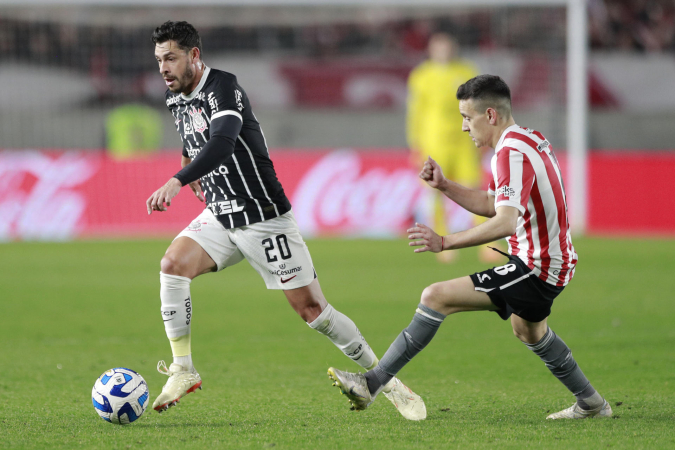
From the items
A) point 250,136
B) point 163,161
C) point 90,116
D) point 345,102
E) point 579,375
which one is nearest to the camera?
point 579,375

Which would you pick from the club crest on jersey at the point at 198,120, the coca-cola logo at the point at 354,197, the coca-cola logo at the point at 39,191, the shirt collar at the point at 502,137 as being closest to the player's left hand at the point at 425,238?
the shirt collar at the point at 502,137

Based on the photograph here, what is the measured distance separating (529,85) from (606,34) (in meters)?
3.76

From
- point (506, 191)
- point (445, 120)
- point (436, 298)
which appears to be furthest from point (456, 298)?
point (445, 120)

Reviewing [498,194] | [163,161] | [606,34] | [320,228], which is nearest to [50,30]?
[163,161]

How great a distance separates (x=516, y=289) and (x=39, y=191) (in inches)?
456

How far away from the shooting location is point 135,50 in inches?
770

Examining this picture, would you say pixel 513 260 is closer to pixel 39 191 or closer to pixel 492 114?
pixel 492 114

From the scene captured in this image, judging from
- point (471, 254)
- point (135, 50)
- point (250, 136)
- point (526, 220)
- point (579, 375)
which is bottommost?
point (471, 254)

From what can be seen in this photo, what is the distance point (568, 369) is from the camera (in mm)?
4285

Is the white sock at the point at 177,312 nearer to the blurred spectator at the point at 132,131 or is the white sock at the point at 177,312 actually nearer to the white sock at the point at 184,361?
the white sock at the point at 184,361

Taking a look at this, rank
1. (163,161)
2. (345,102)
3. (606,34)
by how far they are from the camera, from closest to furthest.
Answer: (163,161)
(345,102)
(606,34)

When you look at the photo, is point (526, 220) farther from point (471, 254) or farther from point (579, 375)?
point (471, 254)

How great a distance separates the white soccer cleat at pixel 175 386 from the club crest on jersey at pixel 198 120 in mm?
1174

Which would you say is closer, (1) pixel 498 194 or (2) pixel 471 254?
(1) pixel 498 194
